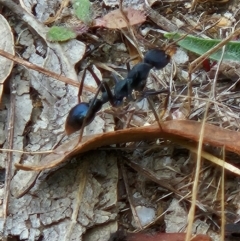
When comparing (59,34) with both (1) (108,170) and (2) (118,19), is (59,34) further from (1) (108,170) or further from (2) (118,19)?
(1) (108,170)

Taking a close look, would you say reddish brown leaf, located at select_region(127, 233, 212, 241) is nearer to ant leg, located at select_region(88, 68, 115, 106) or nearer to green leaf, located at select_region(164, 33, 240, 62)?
ant leg, located at select_region(88, 68, 115, 106)

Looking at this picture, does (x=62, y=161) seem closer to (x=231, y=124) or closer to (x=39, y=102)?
(x=39, y=102)

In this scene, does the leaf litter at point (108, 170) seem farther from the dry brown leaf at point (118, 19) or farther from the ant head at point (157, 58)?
the dry brown leaf at point (118, 19)

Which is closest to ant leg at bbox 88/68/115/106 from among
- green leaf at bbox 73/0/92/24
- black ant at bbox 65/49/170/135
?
black ant at bbox 65/49/170/135

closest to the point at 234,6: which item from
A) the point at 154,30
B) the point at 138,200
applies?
the point at 154,30

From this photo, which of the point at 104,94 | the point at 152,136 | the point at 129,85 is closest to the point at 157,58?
the point at 129,85

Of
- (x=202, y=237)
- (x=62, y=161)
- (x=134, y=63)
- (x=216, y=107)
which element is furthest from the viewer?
(x=134, y=63)

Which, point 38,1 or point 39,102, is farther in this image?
Answer: point 38,1
